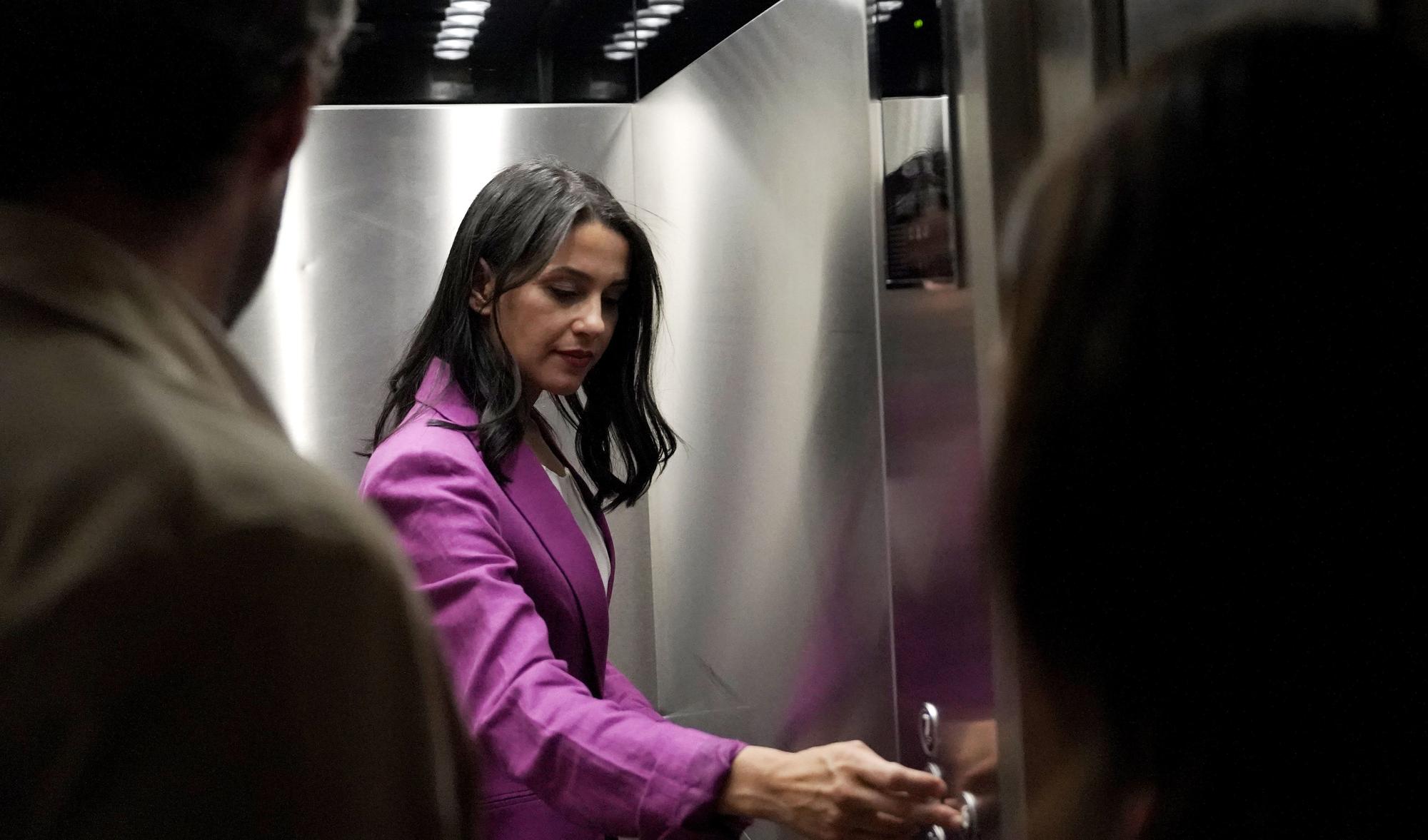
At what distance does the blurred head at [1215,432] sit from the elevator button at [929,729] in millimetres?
542

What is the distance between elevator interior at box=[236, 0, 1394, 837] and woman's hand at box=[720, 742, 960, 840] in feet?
0.16

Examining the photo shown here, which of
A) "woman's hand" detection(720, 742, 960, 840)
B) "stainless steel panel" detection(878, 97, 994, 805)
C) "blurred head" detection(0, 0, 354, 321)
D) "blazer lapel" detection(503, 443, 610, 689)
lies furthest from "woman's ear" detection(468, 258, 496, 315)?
"blurred head" detection(0, 0, 354, 321)

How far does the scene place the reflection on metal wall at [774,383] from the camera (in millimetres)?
1119

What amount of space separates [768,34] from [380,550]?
1.07m

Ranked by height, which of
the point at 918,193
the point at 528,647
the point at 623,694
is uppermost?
the point at 918,193

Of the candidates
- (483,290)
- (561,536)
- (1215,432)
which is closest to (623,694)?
(561,536)

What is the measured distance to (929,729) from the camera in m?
1.01

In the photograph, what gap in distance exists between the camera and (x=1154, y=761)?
0.43 m

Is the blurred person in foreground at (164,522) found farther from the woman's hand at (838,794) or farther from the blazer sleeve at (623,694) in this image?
the blazer sleeve at (623,694)

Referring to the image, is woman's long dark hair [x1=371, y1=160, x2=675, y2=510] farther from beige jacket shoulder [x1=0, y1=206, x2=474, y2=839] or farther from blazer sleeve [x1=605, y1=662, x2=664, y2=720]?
beige jacket shoulder [x1=0, y1=206, x2=474, y2=839]

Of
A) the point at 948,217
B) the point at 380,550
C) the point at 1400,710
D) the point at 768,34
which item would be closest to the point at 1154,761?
the point at 1400,710

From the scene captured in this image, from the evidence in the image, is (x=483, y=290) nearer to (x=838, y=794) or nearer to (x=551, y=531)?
(x=551, y=531)

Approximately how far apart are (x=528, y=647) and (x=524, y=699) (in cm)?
4

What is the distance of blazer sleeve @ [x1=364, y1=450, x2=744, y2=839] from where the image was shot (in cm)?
95
